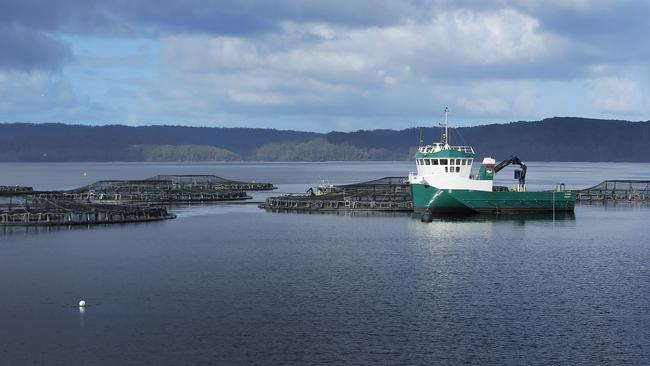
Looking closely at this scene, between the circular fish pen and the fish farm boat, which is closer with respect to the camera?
the circular fish pen

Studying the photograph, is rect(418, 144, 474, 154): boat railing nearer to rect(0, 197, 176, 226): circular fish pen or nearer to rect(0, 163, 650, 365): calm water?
rect(0, 163, 650, 365): calm water

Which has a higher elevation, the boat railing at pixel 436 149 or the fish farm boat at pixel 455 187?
the boat railing at pixel 436 149

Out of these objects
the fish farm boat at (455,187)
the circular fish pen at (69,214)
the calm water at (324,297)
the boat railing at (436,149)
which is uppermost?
the boat railing at (436,149)

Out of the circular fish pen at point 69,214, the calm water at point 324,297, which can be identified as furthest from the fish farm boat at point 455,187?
the circular fish pen at point 69,214

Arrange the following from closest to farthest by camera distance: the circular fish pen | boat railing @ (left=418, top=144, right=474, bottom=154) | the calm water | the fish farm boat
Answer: the calm water < the circular fish pen < the fish farm boat < boat railing @ (left=418, top=144, right=474, bottom=154)

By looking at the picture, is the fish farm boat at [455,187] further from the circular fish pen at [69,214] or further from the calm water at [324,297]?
the circular fish pen at [69,214]

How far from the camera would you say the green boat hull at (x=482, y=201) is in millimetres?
95688

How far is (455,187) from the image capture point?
96.3 metres

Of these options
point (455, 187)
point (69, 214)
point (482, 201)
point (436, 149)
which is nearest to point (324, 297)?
point (69, 214)

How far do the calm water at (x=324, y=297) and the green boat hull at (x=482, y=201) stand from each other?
47.1 feet

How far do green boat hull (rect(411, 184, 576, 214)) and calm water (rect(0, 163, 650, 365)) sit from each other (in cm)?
1436

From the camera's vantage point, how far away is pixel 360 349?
36.2 m

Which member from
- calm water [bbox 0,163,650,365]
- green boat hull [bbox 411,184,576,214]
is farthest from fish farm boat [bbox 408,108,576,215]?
calm water [bbox 0,163,650,365]

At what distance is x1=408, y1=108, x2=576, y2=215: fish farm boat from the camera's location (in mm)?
95625
